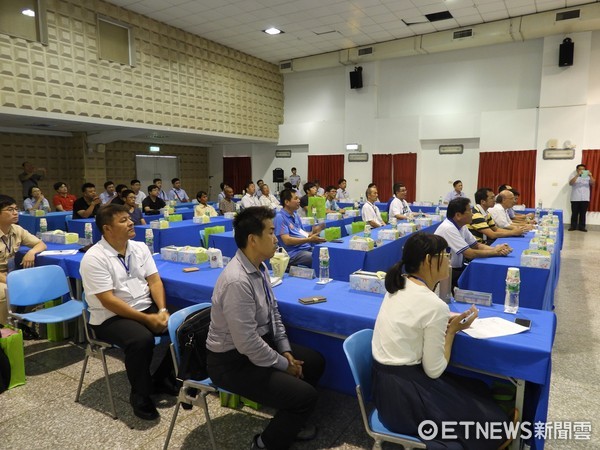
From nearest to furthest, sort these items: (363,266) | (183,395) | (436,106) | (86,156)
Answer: (183,395)
(363,266)
(86,156)
(436,106)

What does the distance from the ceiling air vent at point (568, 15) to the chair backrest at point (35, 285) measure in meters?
10.7

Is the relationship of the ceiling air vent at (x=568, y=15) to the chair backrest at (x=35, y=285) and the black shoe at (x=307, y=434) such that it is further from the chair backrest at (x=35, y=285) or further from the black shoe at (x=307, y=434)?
the chair backrest at (x=35, y=285)

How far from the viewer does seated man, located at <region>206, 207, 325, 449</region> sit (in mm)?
1872

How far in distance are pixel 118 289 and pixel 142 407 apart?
2.41ft

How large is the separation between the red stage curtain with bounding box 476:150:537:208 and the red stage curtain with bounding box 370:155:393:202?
2.52 meters

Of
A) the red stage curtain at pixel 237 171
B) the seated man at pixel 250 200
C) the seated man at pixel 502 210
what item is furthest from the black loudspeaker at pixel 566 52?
the red stage curtain at pixel 237 171

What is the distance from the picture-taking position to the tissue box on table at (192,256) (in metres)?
3.33

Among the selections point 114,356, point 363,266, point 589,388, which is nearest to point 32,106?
point 114,356

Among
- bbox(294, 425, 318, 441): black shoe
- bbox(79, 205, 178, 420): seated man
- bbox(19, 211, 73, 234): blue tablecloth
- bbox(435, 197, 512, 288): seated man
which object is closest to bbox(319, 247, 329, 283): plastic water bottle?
bbox(294, 425, 318, 441): black shoe

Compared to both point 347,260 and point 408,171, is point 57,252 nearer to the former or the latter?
point 347,260

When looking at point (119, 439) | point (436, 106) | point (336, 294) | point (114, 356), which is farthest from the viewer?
point (436, 106)

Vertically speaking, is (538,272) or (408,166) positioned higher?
(408,166)

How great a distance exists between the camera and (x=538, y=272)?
3.28 metres

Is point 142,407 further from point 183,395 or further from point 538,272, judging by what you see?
point 538,272
